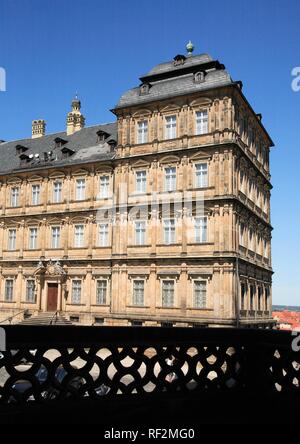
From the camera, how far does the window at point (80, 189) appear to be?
35312mm

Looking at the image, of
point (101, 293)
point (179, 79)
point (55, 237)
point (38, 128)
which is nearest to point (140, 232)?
point (101, 293)

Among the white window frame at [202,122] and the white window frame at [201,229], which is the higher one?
the white window frame at [202,122]

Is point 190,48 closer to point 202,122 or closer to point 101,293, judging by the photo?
point 202,122

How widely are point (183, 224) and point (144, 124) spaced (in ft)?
27.0

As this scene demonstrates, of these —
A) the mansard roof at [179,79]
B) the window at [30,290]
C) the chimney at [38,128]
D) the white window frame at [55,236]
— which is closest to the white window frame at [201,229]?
the mansard roof at [179,79]

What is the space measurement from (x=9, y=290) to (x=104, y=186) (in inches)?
475

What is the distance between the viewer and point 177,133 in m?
31.6

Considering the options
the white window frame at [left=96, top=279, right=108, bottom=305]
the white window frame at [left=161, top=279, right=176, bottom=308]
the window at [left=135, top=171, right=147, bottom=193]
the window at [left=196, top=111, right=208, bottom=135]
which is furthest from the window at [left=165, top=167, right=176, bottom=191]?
the white window frame at [left=96, top=279, right=108, bottom=305]

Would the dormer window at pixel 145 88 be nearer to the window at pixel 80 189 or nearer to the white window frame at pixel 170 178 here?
the white window frame at pixel 170 178

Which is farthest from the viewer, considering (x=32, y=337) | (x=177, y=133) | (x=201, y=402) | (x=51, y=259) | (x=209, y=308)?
(x=51, y=259)

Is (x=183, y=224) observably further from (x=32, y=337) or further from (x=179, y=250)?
(x=32, y=337)

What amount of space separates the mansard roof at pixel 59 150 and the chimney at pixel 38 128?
1.78m

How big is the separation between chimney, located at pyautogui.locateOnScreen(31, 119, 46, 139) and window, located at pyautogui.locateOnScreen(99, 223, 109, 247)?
16285mm

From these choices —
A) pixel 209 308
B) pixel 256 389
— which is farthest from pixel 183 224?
pixel 256 389
